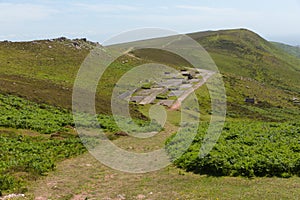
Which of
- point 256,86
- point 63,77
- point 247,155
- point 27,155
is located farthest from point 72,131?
point 256,86

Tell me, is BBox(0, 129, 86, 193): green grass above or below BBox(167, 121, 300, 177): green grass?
below

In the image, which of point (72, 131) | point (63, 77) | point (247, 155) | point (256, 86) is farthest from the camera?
point (256, 86)

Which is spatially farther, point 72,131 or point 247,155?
point 72,131

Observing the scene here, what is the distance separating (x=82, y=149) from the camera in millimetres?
25609

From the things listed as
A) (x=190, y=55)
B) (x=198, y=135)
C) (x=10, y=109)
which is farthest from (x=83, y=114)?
(x=190, y=55)

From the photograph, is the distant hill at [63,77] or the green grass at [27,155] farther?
the distant hill at [63,77]

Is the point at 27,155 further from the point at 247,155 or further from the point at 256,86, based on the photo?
the point at 256,86

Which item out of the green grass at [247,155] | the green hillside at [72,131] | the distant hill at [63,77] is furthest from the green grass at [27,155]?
the distant hill at [63,77]

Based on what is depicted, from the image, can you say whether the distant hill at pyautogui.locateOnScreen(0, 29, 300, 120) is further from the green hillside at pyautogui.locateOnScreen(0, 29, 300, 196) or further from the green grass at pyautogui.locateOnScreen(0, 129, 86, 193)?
the green grass at pyautogui.locateOnScreen(0, 129, 86, 193)

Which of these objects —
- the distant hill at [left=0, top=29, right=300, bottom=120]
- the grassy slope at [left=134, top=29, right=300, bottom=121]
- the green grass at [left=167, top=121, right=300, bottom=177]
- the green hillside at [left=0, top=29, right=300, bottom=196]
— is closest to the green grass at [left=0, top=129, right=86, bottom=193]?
the green hillside at [left=0, top=29, right=300, bottom=196]

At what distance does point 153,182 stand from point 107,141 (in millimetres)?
11159

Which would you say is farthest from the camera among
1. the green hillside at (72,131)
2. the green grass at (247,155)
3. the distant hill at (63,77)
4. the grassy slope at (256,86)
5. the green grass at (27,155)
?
the grassy slope at (256,86)

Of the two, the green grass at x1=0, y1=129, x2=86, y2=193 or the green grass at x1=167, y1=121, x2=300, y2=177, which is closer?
the green grass at x1=0, y1=129, x2=86, y2=193

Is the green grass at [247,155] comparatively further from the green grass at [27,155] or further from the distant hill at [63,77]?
the distant hill at [63,77]
